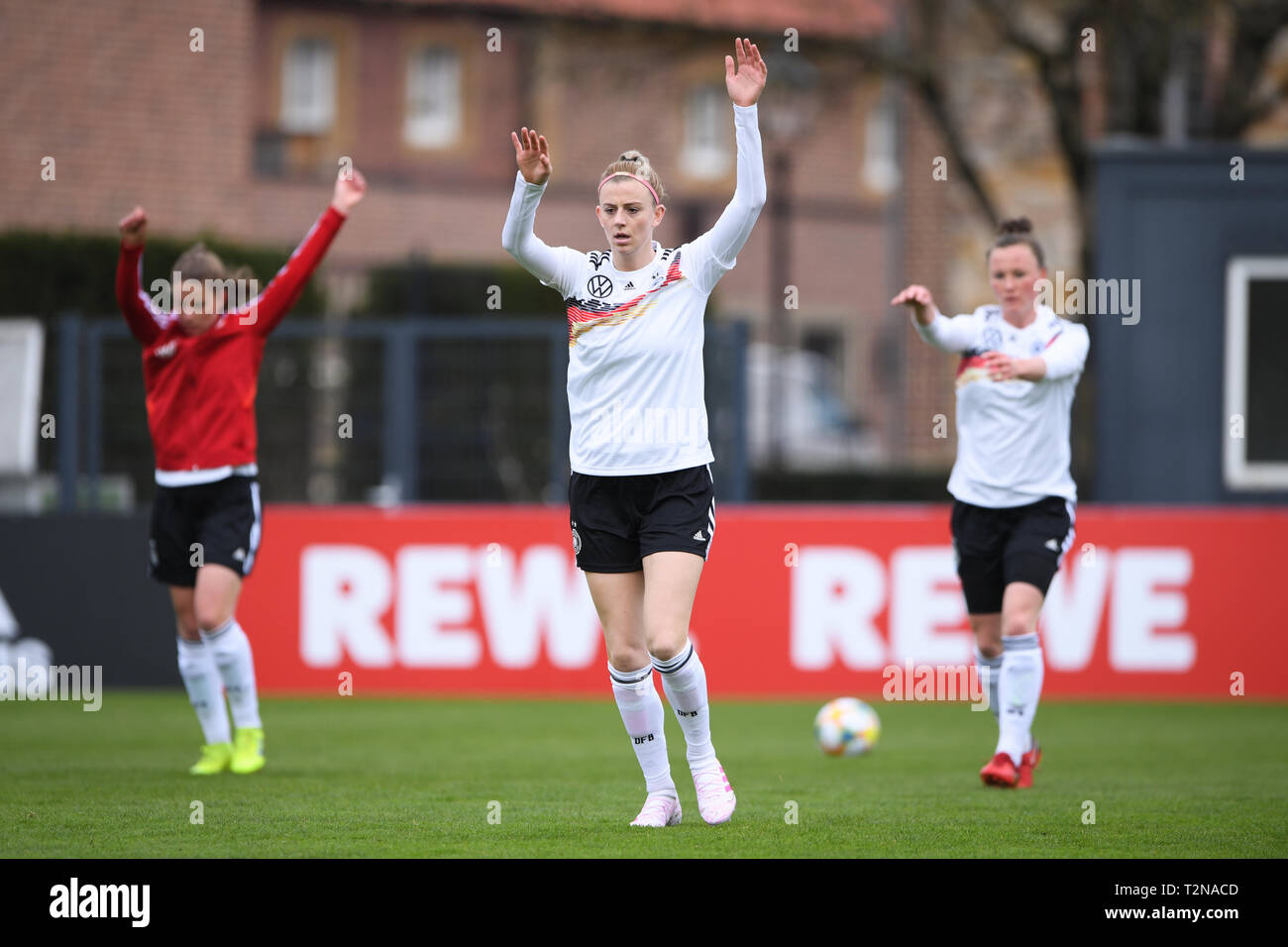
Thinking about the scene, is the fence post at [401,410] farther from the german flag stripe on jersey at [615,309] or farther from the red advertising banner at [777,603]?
the german flag stripe on jersey at [615,309]

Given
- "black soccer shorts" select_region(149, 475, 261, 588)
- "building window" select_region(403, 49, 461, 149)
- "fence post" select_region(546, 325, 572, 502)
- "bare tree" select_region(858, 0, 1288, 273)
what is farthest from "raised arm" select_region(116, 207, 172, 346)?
"building window" select_region(403, 49, 461, 149)

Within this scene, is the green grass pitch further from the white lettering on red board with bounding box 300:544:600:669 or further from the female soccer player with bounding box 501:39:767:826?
the female soccer player with bounding box 501:39:767:826

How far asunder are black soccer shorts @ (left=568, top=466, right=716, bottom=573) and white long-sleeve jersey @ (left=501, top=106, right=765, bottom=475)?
0.19 feet

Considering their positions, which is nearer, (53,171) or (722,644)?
(722,644)

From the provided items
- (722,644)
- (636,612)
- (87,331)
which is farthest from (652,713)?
(87,331)

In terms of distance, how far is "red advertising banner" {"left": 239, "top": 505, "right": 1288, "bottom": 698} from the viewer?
12.8 metres

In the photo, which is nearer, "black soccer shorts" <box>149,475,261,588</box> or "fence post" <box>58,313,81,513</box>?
"black soccer shorts" <box>149,475,261,588</box>

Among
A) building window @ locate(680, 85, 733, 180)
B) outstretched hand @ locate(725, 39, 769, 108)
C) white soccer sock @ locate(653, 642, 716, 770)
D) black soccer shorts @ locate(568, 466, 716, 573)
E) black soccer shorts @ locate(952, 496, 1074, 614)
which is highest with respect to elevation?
building window @ locate(680, 85, 733, 180)

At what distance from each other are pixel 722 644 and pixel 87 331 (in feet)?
16.7

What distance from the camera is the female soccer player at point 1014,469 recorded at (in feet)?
27.6
